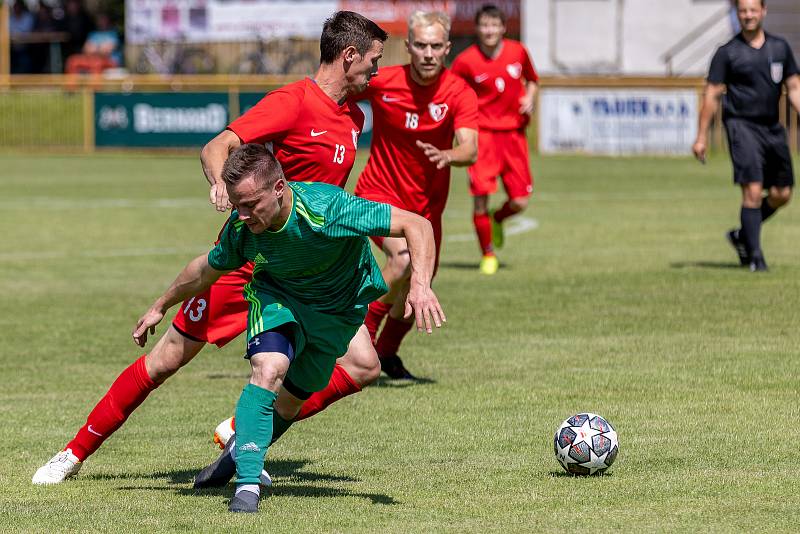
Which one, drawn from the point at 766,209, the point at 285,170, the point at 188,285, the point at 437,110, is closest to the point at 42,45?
the point at 766,209

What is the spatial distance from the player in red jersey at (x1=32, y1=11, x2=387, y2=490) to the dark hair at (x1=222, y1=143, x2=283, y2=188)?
63cm

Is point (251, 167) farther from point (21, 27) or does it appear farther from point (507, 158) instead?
point (21, 27)

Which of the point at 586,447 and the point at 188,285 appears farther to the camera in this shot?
the point at 586,447

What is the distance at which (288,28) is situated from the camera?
4388 cm

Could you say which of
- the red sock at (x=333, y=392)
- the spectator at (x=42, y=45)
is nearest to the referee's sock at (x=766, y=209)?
the red sock at (x=333, y=392)

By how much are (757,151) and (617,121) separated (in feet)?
60.7

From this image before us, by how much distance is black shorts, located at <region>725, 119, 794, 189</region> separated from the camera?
14.2 m

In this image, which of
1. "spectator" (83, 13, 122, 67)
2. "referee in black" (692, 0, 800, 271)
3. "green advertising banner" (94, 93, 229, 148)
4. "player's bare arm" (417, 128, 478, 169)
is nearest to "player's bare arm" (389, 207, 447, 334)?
"player's bare arm" (417, 128, 478, 169)

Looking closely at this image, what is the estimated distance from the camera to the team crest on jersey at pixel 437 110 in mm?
10062

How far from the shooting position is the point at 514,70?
16.2 metres

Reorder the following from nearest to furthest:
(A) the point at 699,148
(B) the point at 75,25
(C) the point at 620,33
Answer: (A) the point at 699,148
(C) the point at 620,33
(B) the point at 75,25

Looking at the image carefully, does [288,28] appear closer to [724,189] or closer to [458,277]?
[724,189]

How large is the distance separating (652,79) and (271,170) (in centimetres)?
2626

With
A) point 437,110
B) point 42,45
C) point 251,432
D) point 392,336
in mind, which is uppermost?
point 437,110
